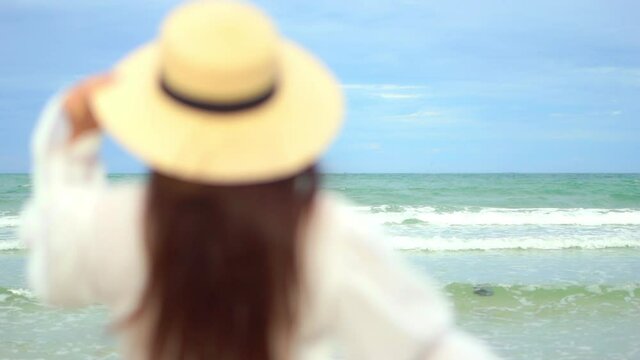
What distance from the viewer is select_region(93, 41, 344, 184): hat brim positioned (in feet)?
3.51

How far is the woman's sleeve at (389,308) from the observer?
113cm

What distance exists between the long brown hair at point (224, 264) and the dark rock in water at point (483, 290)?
6.63 meters

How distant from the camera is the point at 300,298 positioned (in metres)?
1.12

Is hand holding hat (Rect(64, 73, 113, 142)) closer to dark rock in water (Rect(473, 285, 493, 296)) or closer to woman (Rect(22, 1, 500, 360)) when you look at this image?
woman (Rect(22, 1, 500, 360))

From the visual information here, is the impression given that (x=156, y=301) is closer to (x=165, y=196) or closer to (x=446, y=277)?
(x=165, y=196)

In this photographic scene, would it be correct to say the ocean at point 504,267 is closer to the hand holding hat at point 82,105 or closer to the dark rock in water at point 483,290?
the dark rock in water at point 483,290

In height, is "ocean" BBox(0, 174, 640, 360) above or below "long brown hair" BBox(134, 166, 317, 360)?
below

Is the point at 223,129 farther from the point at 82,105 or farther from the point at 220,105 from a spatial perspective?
the point at 82,105

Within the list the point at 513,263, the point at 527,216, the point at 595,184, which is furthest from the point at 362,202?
the point at 595,184

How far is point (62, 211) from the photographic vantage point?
1.15 m

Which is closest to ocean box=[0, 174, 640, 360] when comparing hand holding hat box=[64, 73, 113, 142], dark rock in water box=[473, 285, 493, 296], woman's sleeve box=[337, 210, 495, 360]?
dark rock in water box=[473, 285, 493, 296]

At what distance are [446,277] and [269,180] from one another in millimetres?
7879

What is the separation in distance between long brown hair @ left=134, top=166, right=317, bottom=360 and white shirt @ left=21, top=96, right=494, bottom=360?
1.2 inches

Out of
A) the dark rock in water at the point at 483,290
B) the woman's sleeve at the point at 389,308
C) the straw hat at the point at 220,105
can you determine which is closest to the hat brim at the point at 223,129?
the straw hat at the point at 220,105
